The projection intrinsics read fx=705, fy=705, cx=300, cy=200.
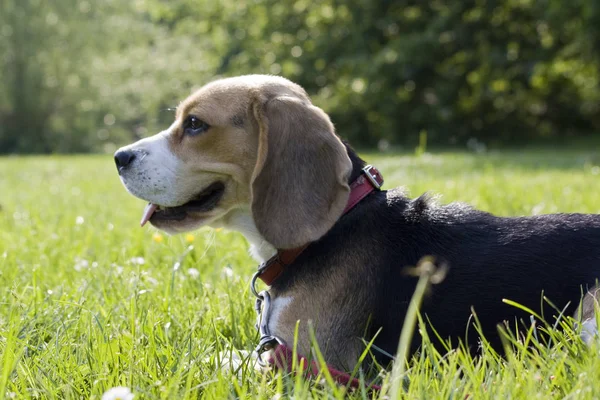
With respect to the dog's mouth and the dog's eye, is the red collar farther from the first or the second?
the dog's eye

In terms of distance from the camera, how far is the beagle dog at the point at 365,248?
2.79m

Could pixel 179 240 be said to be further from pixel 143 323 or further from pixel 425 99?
pixel 425 99

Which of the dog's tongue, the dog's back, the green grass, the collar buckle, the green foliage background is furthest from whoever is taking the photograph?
the green foliage background

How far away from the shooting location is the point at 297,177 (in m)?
2.92

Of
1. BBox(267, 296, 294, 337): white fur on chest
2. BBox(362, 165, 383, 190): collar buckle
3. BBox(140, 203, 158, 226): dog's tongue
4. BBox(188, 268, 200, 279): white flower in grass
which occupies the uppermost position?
BBox(362, 165, 383, 190): collar buckle

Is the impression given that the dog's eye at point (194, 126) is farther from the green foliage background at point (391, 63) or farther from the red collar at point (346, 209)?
the green foliage background at point (391, 63)

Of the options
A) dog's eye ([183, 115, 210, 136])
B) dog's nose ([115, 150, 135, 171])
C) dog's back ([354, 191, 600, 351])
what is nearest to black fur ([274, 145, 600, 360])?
dog's back ([354, 191, 600, 351])

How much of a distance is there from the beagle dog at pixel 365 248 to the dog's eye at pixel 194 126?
0.15 m

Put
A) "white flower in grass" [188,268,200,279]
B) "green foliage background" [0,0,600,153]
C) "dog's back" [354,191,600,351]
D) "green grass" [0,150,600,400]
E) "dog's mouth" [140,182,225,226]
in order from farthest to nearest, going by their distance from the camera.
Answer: "green foliage background" [0,0,600,153], "white flower in grass" [188,268,200,279], "dog's mouth" [140,182,225,226], "dog's back" [354,191,600,351], "green grass" [0,150,600,400]

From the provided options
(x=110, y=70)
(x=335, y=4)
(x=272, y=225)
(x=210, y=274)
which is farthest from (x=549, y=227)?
(x=110, y=70)

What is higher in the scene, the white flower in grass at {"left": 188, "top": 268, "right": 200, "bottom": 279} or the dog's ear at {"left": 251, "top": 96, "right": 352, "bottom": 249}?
the dog's ear at {"left": 251, "top": 96, "right": 352, "bottom": 249}

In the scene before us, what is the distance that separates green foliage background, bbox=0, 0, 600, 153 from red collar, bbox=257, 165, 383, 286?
49.2ft

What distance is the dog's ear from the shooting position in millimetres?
2848

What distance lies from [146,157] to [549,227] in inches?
71.7
